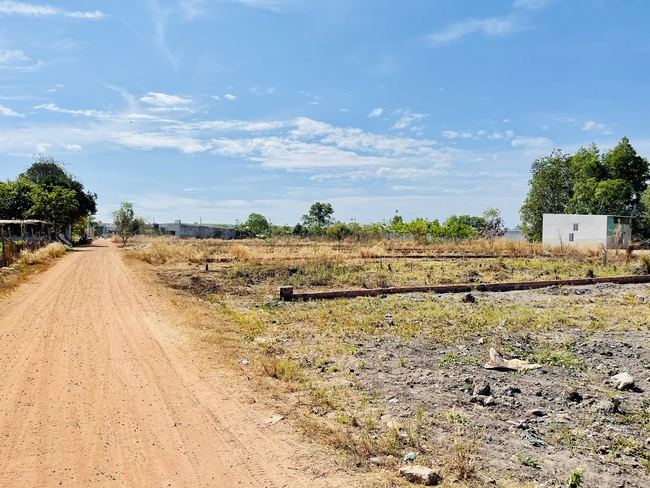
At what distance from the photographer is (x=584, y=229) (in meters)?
37.6

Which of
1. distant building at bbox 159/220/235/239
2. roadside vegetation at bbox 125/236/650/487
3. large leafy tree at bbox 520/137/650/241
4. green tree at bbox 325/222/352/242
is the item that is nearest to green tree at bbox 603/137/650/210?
large leafy tree at bbox 520/137/650/241

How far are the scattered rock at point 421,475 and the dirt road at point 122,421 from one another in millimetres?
547

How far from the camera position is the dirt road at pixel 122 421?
136 inches

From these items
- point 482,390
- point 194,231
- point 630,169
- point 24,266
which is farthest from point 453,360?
point 194,231

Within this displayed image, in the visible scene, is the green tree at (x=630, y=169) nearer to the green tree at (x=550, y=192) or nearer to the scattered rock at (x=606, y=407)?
the green tree at (x=550, y=192)

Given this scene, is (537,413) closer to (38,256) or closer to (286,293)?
(286,293)

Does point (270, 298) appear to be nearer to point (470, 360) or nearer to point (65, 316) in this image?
point (65, 316)

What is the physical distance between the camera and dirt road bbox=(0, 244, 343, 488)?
3445 mm

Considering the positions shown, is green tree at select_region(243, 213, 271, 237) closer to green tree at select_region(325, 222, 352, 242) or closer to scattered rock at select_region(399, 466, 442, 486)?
green tree at select_region(325, 222, 352, 242)

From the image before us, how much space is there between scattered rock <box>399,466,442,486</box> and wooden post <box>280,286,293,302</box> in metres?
8.77

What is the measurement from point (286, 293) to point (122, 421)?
788 cm

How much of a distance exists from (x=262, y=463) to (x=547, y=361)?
181 inches

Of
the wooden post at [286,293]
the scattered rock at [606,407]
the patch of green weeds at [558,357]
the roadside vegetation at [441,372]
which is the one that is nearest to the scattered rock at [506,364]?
the roadside vegetation at [441,372]

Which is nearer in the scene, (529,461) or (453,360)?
(529,461)
